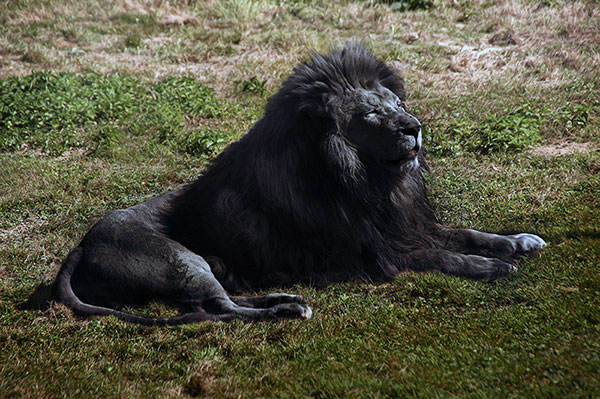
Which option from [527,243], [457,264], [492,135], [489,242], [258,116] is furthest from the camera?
[258,116]

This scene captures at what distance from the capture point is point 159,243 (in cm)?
425

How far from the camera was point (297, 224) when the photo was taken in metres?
4.33

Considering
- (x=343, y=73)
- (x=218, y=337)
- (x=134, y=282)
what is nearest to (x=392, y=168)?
(x=343, y=73)

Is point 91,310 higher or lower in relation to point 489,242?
lower

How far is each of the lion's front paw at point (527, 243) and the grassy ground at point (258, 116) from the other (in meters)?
0.13

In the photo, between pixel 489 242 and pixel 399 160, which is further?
pixel 489 242

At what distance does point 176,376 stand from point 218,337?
403mm

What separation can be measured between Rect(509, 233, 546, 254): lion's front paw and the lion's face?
39.2 inches

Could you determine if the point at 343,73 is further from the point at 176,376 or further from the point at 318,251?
the point at 176,376

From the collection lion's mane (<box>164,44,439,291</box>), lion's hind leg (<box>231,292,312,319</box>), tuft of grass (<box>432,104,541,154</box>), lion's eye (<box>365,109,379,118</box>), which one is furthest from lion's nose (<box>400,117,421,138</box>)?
tuft of grass (<box>432,104,541,154</box>)

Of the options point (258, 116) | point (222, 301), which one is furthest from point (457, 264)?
point (258, 116)

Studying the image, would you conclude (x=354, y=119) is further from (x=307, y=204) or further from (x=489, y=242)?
(x=489, y=242)

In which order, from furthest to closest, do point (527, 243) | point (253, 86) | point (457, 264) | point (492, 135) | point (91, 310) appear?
1. point (253, 86)
2. point (492, 135)
3. point (527, 243)
4. point (457, 264)
5. point (91, 310)

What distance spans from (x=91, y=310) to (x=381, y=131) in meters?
2.45
